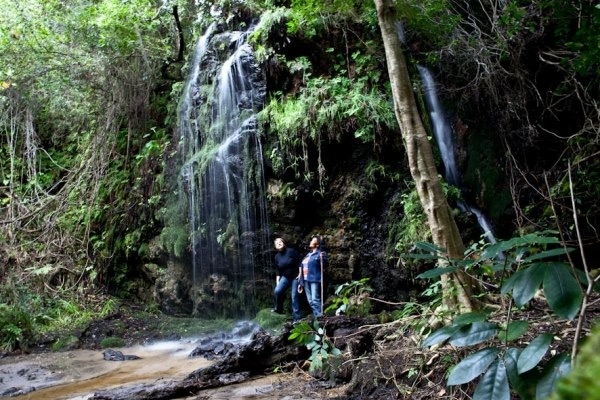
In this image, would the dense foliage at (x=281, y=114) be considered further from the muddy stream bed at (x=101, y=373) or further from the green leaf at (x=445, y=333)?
the green leaf at (x=445, y=333)

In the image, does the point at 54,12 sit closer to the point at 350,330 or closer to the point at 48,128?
the point at 48,128

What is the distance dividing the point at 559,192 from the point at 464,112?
2810mm

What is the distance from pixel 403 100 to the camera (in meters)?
3.96

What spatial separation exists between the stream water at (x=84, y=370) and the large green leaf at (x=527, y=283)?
4713 mm

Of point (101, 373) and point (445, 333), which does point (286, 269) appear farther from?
point (445, 333)

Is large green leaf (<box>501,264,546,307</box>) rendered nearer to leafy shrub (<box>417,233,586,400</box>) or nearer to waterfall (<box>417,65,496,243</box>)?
leafy shrub (<box>417,233,586,400</box>)

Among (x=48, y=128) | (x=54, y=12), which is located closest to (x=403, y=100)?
(x=54, y=12)

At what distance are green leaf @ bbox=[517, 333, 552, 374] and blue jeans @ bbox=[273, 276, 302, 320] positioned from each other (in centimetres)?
691

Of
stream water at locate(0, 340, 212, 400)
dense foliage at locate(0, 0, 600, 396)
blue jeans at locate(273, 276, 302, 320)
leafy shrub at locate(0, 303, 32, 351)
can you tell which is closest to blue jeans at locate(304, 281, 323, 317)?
blue jeans at locate(273, 276, 302, 320)

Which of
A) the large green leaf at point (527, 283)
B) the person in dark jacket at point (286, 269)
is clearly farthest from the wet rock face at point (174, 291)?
the large green leaf at point (527, 283)

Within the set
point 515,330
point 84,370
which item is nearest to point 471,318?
point 515,330

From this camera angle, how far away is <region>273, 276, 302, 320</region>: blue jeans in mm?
8414

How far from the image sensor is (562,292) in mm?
1531

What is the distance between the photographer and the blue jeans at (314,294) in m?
8.04
